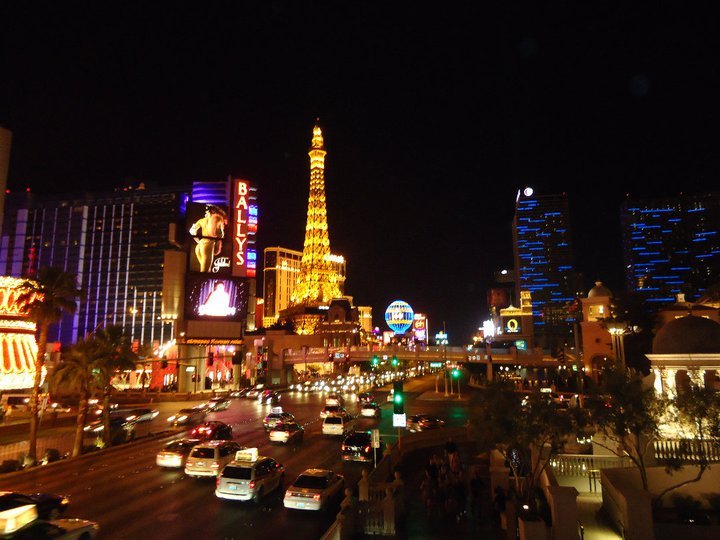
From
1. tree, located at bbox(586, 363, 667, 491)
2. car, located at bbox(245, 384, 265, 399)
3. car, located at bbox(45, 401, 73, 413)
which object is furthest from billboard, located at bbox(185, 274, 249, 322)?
tree, located at bbox(586, 363, 667, 491)

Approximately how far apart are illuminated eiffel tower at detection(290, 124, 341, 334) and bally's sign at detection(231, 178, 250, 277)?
57.8 m

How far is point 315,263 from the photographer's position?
13738cm

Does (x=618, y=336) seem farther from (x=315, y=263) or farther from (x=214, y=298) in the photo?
(x=315, y=263)

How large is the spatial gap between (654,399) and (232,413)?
36.7m

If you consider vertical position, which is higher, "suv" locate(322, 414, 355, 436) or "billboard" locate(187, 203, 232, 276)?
"billboard" locate(187, 203, 232, 276)

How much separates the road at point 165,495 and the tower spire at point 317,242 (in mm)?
104759

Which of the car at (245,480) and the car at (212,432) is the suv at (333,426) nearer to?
the car at (212,432)

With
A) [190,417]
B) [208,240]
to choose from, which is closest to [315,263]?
[208,240]

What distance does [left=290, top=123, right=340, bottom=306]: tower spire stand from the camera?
135 metres

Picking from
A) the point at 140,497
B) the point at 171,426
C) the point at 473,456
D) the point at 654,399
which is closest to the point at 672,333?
the point at 654,399

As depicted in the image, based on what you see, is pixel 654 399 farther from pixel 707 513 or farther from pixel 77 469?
pixel 77 469

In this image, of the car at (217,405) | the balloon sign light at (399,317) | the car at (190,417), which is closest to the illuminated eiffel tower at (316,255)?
the balloon sign light at (399,317)

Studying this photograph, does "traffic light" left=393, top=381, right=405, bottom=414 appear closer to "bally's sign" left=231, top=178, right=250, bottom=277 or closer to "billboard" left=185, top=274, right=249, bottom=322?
"billboard" left=185, top=274, right=249, bottom=322

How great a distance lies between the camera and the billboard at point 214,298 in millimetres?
69000
